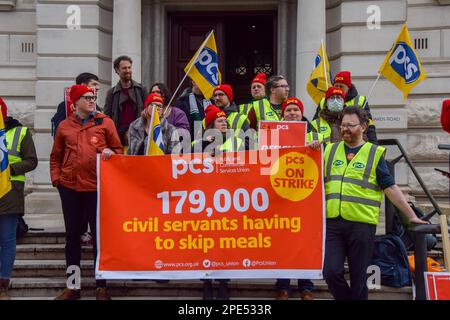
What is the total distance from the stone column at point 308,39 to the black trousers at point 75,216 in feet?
17.6

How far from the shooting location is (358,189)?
20.0 feet

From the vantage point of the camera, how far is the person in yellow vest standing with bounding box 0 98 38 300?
712cm

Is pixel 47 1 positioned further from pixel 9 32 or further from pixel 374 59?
pixel 374 59

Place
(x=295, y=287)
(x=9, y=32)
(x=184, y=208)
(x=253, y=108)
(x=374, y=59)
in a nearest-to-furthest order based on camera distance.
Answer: (x=184, y=208) < (x=295, y=287) < (x=253, y=108) < (x=374, y=59) < (x=9, y=32)

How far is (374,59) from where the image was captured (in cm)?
1169

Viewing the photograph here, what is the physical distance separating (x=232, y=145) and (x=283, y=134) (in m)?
0.61

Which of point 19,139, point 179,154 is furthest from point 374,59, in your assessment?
point 19,139

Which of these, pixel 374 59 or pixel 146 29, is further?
pixel 146 29

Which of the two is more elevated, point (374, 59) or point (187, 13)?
point (187, 13)

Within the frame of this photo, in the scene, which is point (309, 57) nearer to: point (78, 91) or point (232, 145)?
point (232, 145)

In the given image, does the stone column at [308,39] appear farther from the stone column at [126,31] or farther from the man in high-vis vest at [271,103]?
the man in high-vis vest at [271,103]

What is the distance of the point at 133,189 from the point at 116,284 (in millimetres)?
1306

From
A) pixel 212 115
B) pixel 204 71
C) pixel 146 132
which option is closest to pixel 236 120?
pixel 212 115

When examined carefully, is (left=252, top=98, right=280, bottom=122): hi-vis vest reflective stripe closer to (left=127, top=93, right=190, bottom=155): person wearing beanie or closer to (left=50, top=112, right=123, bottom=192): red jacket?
(left=127, top=93, right=190, bottom=155): person wearing beanie
